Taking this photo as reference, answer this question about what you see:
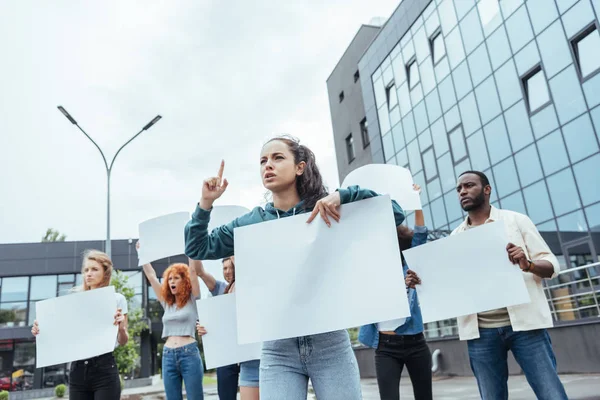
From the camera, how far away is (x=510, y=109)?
16.3 metres

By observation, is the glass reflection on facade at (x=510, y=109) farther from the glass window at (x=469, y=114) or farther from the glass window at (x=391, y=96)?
the glass window at (x=391, y=96)

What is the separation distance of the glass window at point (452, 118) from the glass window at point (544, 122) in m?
3.67

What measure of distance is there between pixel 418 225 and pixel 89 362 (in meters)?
2.66

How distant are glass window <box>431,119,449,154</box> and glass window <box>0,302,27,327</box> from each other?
22661 millimetres

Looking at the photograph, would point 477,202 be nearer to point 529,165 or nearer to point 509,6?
point 529,165

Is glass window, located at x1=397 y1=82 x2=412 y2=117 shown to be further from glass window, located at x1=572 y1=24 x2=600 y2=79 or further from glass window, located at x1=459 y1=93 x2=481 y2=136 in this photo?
glass window, located at x1=572 y1=24 x2=600 y2=79

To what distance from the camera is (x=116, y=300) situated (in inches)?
160

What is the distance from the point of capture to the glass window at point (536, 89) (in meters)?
15.1

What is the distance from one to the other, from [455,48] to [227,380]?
17.4 m

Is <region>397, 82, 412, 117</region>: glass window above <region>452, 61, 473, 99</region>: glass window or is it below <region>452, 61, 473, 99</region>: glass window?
above

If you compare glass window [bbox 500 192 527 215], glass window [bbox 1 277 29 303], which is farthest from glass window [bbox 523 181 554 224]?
glass window [bbox 1 277 29 303]

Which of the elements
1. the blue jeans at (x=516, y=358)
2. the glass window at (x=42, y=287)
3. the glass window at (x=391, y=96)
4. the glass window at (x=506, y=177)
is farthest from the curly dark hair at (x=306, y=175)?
the glass window at (x=42, y=287)

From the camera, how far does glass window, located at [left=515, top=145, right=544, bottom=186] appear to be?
15.2m

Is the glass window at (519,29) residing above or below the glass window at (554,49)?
above
